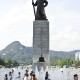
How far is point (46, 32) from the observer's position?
35.2 meters

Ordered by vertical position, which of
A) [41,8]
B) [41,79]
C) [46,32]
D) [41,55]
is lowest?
[41,79]

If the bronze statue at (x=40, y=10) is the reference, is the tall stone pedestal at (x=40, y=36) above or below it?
below

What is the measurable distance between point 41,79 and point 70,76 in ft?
8.49

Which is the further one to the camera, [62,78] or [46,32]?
[46,32]

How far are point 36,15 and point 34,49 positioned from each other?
3.23m

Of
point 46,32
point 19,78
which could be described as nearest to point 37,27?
point 46,32

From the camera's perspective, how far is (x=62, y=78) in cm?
2762

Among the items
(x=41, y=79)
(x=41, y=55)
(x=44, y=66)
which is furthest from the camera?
(x=41, y=55)

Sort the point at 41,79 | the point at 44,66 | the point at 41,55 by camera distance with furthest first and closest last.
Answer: the point at 41,55, the point at 44,66, the point at 41,79

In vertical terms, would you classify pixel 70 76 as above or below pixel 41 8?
below

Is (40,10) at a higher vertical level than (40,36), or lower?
higher

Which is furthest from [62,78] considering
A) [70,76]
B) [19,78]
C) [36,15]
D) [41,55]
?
[36,15]

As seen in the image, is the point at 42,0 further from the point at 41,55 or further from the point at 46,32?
the point at 41,55

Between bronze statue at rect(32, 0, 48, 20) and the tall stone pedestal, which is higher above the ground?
bronze statue at rect(32, 0, 48, 20)
